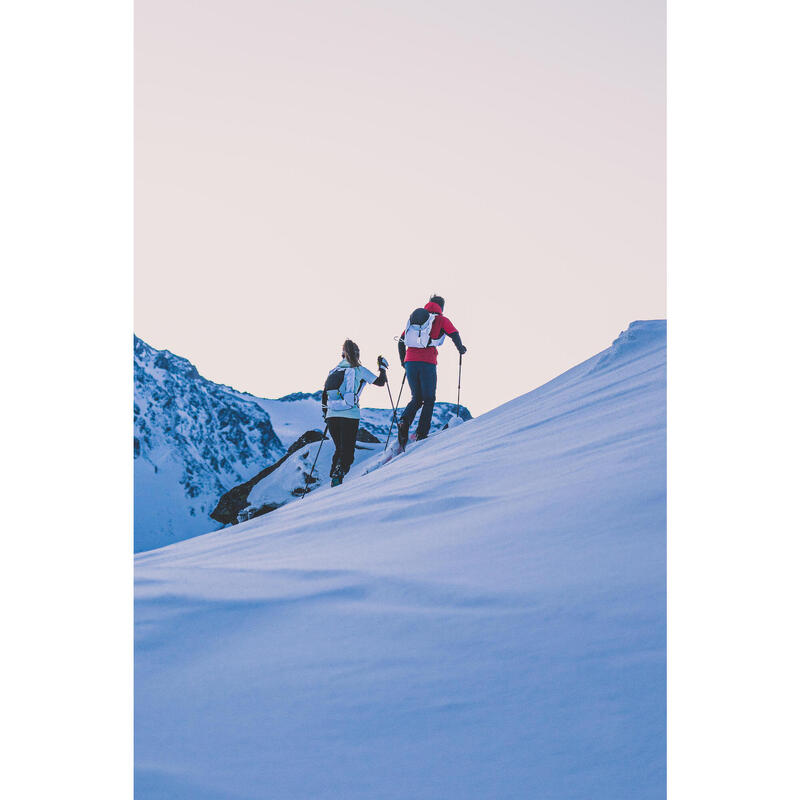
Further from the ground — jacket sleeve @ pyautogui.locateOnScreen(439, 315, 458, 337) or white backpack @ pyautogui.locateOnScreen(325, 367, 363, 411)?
jacket sleeve @ pyautogui.locateOnScreen(439, 315, 458, 337)

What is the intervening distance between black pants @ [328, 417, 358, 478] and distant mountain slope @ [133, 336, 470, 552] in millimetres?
45043

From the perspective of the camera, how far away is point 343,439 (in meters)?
8.48

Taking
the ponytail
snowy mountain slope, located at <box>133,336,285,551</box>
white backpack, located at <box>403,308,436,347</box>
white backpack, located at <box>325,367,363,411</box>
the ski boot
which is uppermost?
white backpack, located at <box>403,308,436,347</box>

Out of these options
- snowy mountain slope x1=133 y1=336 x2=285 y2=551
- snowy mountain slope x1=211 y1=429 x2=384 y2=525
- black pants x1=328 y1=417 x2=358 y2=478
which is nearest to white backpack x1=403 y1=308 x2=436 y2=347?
black pants x1=328 y1=417 x2=358 y2=478

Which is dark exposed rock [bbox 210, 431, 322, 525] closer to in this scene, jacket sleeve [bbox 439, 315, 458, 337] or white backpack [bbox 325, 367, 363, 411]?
white backpack [bbox 325, 367, 363, 411]

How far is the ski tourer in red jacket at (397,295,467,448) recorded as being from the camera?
8.02 meters

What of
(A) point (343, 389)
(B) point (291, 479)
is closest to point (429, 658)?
(A) point (343, 389)

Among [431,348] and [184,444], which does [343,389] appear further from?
[184,444]

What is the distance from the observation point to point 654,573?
2.38 meters

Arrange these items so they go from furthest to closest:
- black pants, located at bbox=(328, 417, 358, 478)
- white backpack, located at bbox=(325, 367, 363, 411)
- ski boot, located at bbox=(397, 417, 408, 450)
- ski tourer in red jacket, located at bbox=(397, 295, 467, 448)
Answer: black pants, located at bbox=(328, 417, 358, 478) → white backpack, located at bbox=(325, 367, 363, 411) → ski tourer in red jacket, located at bbox=(397, 295, 467, 448) → ski boot, located at bbox=(397, 417, 408, 450)

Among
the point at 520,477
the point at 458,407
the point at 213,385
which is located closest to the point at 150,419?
the point at 213,385

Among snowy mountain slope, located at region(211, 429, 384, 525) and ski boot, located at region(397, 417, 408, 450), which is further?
snowy mountain slope, located at region(211, 429, 384, 525)

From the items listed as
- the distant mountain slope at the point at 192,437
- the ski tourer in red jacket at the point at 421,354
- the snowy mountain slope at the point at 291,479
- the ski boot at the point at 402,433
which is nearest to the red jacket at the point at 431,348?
the ski tourer in red jacket at the point at 421,354
